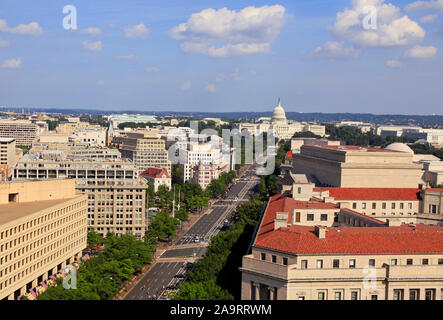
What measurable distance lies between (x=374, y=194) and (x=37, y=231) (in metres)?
32.1

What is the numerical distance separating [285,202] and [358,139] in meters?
151

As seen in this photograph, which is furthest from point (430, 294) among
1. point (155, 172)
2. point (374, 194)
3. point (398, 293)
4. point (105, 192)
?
point (155, 172)

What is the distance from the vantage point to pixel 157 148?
121 metres

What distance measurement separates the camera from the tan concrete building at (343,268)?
30.7 metres

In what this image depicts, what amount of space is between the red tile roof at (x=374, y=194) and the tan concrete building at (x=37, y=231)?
22.8m

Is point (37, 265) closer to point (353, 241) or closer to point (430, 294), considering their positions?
point (353, 241)

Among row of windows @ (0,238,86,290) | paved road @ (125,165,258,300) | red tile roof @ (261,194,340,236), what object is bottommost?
paved road @ (125,165,258,300)

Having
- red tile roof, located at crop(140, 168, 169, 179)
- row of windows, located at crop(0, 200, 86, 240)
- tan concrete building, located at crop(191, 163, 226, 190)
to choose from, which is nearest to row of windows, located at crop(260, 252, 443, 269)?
row of windows, located at crop(0, 200, 86, 240)

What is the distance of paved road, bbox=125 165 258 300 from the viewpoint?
148 ft

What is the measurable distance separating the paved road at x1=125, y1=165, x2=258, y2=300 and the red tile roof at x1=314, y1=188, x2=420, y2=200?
14.1m

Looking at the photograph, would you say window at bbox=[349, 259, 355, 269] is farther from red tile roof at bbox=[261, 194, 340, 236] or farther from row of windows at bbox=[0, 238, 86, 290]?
row of windows at bbox=[0, 238, 86, 290]

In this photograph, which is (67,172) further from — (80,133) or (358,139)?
(358,139)
